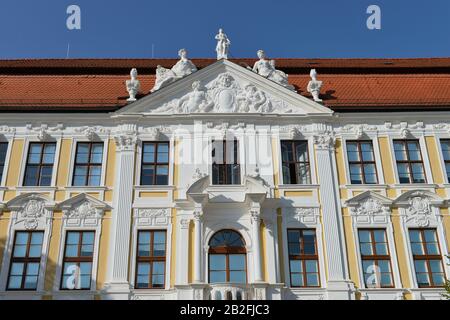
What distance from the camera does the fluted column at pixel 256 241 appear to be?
17.6 m

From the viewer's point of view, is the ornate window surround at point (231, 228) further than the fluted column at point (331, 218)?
Yes

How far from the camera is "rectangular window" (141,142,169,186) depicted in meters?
19.7

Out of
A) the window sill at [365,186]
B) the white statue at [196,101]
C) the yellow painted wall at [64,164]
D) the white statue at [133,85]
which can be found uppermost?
the white statue at [133,85]

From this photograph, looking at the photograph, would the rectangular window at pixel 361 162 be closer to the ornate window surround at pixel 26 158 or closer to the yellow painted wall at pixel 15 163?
the ornate window surround at pixel 26 158

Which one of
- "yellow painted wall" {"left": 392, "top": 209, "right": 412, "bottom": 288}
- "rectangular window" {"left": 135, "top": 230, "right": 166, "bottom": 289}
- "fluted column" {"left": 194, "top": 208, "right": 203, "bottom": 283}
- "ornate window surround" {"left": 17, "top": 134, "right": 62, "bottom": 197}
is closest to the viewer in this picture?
"fluted column" {"left": 194, "top": 208, "right": 203, "bottom": 283}

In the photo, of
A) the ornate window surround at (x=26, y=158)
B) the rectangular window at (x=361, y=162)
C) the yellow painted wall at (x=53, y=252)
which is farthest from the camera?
the rectangular window at (x=361, y=162)

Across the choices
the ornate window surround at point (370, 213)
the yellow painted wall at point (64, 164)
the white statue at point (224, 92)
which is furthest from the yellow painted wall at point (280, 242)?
the yellow painted wall at point (64, 164)

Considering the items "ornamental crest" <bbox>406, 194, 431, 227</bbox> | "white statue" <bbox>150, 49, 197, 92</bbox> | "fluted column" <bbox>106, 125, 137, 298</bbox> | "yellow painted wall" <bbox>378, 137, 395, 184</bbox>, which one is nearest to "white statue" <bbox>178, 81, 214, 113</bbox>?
"white statue" <bbox>150, 49, 197, 92</bbox>

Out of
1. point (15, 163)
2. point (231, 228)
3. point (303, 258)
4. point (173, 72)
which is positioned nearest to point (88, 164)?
point (15, 163)

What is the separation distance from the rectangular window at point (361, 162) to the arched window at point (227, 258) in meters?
4.69

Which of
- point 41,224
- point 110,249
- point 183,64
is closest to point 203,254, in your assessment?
point 110,249

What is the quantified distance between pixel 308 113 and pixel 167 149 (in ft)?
17.3

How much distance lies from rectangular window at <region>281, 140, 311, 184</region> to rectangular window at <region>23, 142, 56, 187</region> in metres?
8.14

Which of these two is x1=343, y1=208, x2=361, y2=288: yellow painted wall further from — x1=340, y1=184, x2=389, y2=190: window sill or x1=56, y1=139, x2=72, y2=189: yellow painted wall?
x1=56, y1=139, x2=72, y2=189: yellow painted wall
